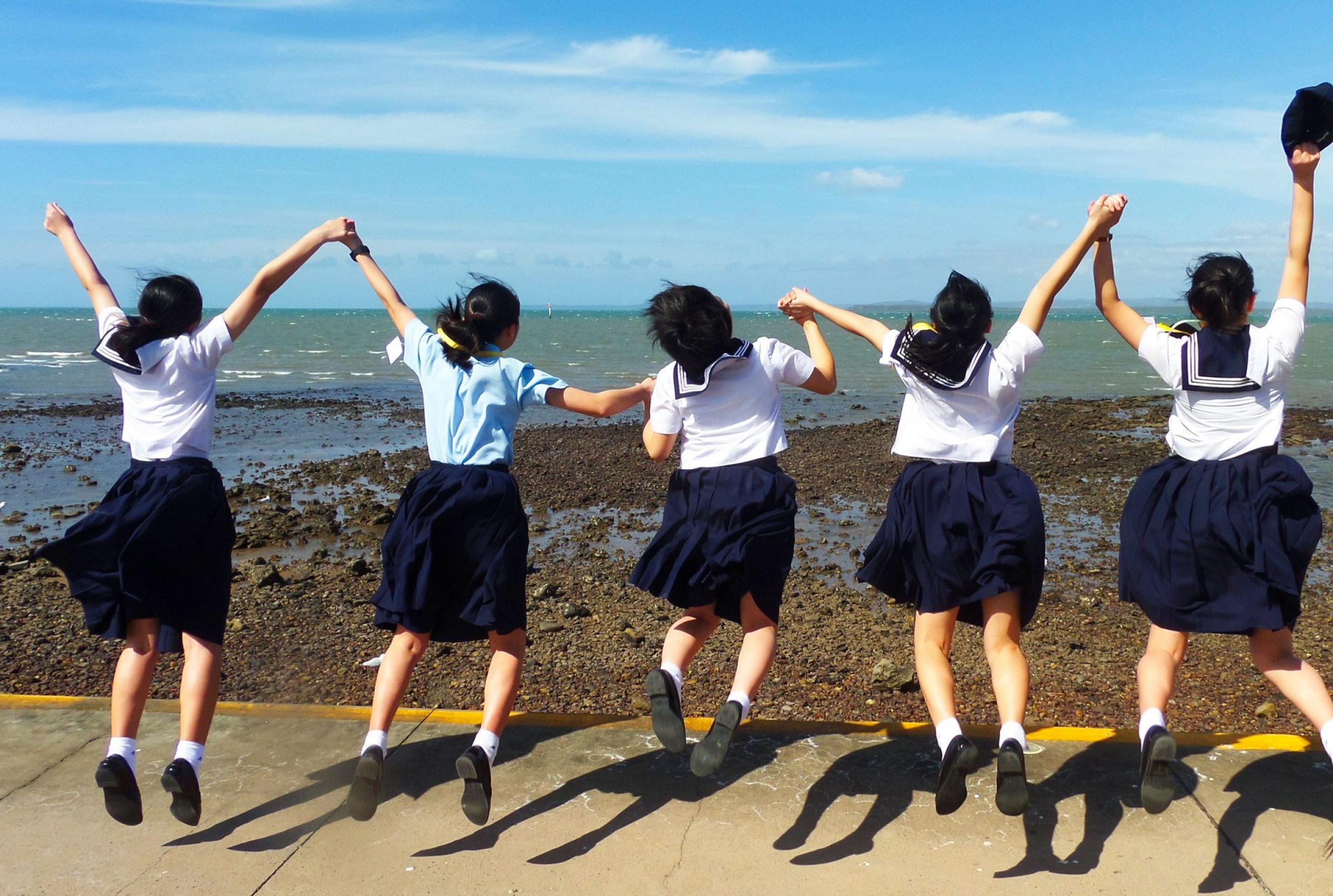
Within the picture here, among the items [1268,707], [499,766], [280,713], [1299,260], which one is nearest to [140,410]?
[280,713]

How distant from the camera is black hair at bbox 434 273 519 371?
368 centimetres

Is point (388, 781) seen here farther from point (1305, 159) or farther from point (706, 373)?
point (1305, 159)

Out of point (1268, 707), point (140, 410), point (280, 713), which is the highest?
point (140, 410)

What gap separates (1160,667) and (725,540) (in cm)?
144

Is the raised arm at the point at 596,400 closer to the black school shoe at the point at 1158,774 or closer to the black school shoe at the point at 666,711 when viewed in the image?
the black school shoe at the point at 666,711

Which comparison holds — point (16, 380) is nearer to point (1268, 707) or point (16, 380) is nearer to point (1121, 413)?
point (1121, 413)

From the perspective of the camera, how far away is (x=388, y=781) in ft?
12.6

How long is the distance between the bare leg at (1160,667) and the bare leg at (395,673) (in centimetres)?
232

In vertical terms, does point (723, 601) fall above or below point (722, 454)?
below

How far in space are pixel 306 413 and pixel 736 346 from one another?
19166mm

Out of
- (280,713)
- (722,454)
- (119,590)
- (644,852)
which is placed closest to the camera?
(644,852)

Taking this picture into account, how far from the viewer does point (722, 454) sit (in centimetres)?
Result: 381

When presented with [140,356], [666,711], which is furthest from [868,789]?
[140,356]

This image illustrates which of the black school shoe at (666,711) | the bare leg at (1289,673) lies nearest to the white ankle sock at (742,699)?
the black school shoe at (666,711)
